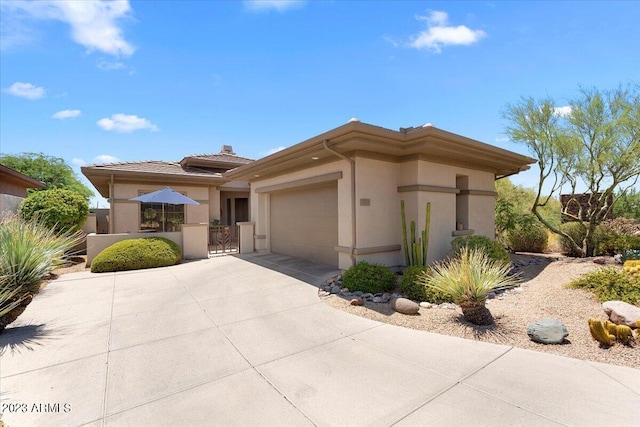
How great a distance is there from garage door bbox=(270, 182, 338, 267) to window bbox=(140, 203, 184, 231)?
5.67 metres

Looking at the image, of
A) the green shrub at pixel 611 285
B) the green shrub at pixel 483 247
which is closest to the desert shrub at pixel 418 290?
the green shrub at pixel 483 247

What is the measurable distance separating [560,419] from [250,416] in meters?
2.77

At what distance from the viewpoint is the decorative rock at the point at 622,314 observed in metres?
4.08

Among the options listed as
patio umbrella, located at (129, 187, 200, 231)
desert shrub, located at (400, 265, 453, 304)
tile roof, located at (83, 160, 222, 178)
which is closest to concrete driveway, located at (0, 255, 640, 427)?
desert shrub, located at (400, 265, 453, 304)

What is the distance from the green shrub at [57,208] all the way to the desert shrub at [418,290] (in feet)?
35.9

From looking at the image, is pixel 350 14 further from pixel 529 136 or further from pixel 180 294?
pixel 180 294

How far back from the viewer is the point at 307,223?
32.4 ft

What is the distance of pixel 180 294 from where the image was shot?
21.1ft

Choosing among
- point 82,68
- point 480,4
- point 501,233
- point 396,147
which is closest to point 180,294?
point 396,147

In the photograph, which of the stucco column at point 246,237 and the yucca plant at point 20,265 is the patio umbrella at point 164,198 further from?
the yucca plant at point 20,265

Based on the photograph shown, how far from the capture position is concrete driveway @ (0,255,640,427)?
2594 mm

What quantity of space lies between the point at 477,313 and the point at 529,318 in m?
1.06

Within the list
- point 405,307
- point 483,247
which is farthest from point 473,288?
point 483,247

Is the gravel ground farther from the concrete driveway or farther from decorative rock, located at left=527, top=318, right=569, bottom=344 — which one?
the concrete driveway
